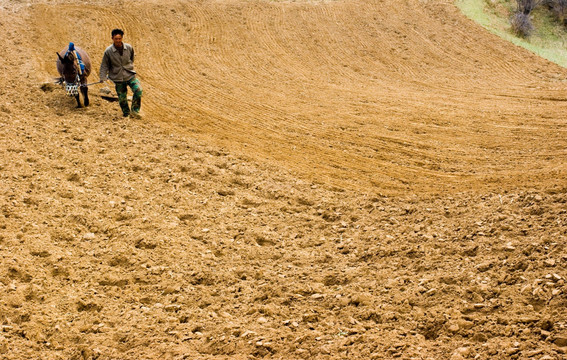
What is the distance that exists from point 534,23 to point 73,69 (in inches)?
676

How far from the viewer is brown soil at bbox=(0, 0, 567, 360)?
437 cm

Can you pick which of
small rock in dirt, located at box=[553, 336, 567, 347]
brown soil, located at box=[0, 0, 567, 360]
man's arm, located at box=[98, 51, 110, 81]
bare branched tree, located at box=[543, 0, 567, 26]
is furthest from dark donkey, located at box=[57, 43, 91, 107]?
bare branched tree, located at box=[543, 0, 567, 26]

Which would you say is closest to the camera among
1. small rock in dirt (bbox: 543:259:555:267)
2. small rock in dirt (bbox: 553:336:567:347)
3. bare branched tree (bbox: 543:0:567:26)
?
small rock in dirt (bbox: 553:336:567:347)

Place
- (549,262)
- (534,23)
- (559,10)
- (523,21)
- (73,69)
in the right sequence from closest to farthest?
1. (549,262)
2. (73,69)
3. (523,21)
4. (534,23)
5. (559,10)

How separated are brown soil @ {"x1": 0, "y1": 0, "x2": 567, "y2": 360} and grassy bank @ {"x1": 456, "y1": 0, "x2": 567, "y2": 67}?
2.78 metres

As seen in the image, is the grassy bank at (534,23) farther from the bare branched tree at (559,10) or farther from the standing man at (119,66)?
the standing man at (119,66)

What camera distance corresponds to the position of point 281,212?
6836 mm

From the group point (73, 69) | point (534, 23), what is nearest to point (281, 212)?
point (73, 69)

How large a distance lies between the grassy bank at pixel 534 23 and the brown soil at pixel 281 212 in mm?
2783

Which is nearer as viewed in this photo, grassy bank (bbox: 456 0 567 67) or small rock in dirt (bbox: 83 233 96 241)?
small rock in dirt (bbox: 83 233 96 241)

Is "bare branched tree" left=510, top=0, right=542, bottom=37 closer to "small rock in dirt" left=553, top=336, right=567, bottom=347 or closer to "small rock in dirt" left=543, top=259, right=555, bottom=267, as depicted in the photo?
"small rock in dirt" left=543, top=259, right=555, bottom=267

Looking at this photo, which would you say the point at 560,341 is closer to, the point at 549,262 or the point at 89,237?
the point at 549,262

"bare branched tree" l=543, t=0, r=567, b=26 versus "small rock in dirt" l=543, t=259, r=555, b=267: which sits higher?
"bare branched tree" l=543, t=0, r=567, b=26

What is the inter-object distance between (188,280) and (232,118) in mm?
5250
